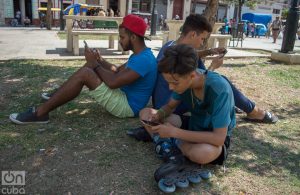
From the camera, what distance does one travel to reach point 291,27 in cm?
864

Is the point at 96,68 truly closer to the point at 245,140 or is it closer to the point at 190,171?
the point at 190,171

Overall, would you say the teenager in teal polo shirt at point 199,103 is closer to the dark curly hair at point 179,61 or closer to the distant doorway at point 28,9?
the dark curly hair at point 179,61

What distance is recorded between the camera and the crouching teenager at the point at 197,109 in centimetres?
235

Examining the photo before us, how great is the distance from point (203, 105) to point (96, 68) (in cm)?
146

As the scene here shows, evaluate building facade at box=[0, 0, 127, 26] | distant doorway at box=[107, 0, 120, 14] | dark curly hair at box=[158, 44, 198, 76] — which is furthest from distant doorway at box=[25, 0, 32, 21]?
dark curly hair at box=[158, 44, 198, 76]

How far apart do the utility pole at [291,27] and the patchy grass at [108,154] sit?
421 cm

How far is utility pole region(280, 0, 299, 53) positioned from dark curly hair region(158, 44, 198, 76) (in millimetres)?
7157

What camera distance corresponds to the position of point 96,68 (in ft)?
11.9

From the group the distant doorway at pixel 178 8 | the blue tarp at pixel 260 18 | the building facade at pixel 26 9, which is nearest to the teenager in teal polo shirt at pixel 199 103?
the building facade at pixel 26 9

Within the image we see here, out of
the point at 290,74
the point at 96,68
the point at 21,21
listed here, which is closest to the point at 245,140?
the point at 96,68

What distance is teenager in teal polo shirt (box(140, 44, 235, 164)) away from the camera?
92.4 inches

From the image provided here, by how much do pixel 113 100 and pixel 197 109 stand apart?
4.21ft

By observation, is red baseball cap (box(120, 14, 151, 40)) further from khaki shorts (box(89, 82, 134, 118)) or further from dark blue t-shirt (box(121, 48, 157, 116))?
khaki shorts (box(89, 82, 134, 118))

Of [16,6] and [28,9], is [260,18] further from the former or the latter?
[16,6]
